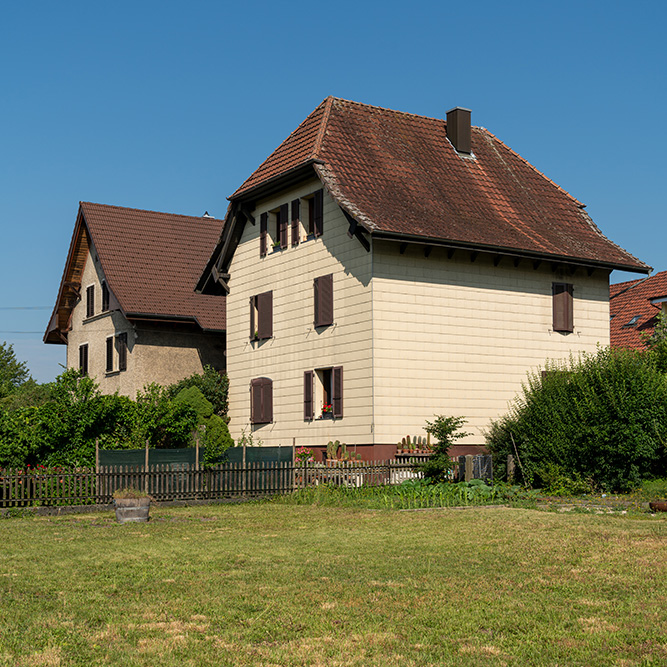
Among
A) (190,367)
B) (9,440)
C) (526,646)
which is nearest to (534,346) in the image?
(190,367)

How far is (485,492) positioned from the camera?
2284cm

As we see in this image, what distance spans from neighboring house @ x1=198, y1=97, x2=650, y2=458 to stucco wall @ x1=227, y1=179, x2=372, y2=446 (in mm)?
62

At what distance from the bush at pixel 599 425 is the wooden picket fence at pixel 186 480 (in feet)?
11.3

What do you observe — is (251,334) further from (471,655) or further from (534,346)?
(471,655)

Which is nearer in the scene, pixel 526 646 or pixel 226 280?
pixel 526 646

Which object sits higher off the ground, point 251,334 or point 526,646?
point 251,334

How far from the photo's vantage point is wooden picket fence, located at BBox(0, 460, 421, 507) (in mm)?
22797

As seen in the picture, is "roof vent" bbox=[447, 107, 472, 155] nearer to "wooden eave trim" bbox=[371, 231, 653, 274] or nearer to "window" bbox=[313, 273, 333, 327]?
"wooden eave trim" bbox=[371, 231, 653, 274]

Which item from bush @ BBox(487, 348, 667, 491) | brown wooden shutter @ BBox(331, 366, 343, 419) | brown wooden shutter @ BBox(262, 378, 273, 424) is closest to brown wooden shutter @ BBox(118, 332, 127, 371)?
brown wooden shutter @ BBox(262, 378, 273, 424)

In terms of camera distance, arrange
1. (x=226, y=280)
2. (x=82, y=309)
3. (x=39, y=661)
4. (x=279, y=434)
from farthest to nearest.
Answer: (x=82, y=309) < (x=226, y=280) < (x=279, y=434) < (x=39, y=661)

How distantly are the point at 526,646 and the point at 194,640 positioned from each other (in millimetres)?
2715

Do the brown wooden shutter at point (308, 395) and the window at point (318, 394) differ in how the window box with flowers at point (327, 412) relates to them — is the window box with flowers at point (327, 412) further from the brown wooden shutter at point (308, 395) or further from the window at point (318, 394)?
the brown wooden shutter at point (308, 395)

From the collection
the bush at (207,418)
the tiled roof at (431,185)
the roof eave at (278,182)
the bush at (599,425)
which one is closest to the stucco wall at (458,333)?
the tiled roof at (431,185)

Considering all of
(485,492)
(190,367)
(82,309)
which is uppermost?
(82,309)
